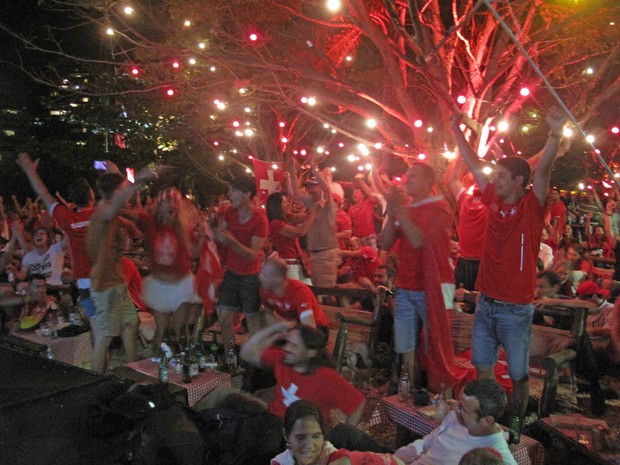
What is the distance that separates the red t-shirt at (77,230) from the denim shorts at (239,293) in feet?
4.23

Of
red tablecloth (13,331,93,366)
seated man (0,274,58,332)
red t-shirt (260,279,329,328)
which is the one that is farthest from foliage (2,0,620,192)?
red tablecloth (13,331,93,366)

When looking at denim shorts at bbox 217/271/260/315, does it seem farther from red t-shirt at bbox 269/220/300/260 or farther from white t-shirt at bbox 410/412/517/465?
white t-shirt at bbox 410/412/517/465

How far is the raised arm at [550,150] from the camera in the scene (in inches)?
144

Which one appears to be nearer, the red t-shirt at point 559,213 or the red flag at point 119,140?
the red t-shirt at point 559,213

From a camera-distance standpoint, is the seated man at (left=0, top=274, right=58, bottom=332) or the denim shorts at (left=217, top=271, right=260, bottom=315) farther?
the seated man at (left=0, top=274, right=58, bottom=332)

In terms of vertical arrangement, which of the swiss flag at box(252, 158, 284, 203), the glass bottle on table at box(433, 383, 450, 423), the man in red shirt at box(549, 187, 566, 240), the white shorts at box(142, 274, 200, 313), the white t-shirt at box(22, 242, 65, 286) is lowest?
the glass bottle on table at box(433, 383, 450, 423)

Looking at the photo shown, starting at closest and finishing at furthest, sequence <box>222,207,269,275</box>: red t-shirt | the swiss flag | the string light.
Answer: <box>222,207,269,275</box>: red t-shirt < the string light < the swiss flag

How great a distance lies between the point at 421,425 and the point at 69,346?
162 inches

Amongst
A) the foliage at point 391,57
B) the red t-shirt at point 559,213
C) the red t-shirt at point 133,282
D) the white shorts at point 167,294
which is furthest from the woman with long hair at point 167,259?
the red t-shirt at point 559,213

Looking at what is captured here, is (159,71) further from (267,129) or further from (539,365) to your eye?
(539,365)

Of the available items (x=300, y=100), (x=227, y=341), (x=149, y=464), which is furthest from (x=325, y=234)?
(x=300, y=100)

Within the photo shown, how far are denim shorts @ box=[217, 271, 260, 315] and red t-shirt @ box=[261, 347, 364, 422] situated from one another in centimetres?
174

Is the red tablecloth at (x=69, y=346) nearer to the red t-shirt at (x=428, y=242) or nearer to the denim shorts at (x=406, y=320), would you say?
the denim shorts at (x=406, y=320)

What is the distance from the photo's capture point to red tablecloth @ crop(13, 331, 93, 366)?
6.30 meters
